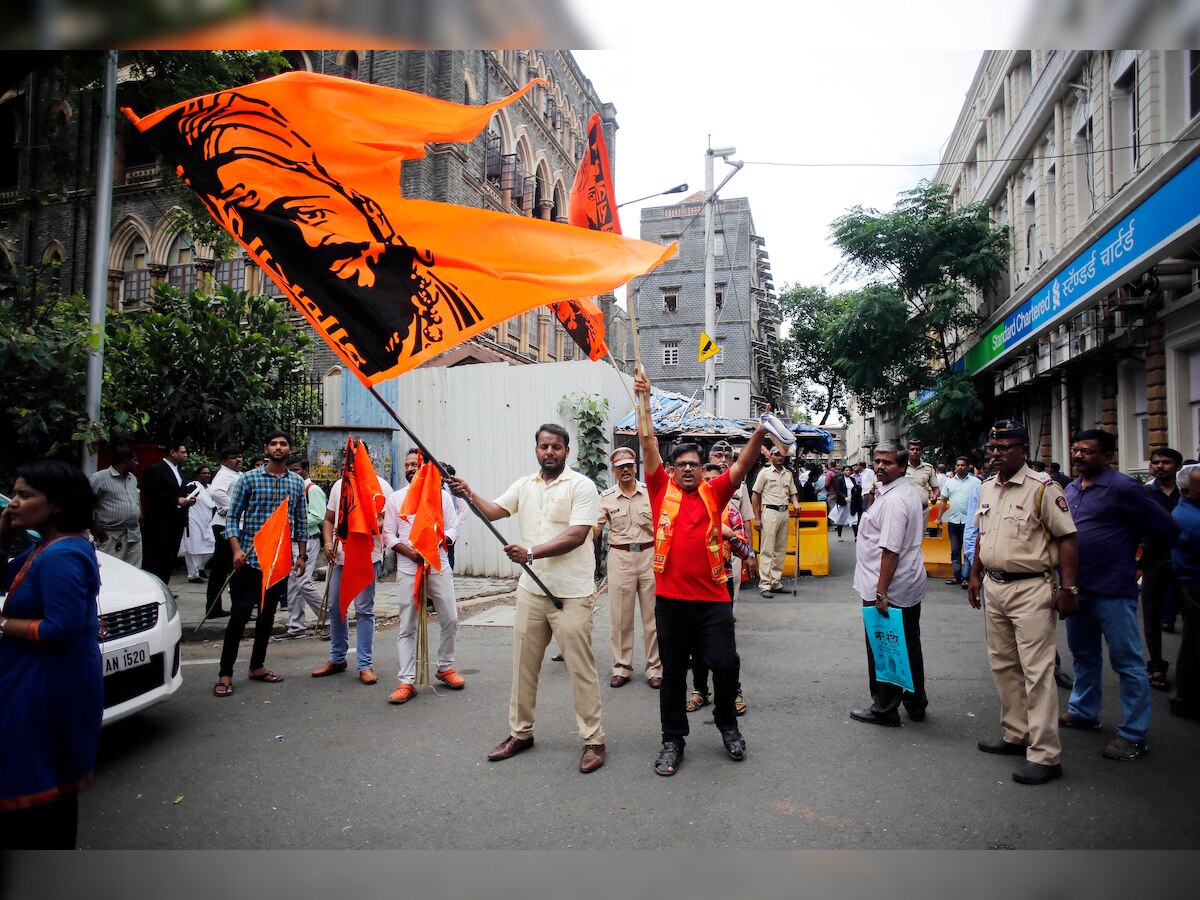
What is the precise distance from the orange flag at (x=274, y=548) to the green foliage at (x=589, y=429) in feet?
20.8

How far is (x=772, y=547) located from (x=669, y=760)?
23.4ft

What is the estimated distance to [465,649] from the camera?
7.66m

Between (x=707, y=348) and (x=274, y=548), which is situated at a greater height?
(x=707, y=348)

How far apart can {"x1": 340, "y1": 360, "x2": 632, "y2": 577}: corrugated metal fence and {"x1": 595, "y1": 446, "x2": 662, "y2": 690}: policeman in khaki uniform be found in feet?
18.4

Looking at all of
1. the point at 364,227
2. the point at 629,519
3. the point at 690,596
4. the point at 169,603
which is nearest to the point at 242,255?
the point at 169,603

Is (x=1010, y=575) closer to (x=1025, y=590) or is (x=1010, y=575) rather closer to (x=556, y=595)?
(x=1025, y=590)

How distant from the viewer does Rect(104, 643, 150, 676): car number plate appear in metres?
4.50

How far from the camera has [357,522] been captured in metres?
6.45

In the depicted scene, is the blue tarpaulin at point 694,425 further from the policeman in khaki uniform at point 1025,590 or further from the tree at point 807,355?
the tree at point 807,355

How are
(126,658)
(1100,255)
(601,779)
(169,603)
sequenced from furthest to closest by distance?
(1100,255) → (169,603) → (126,658) → (601,779)

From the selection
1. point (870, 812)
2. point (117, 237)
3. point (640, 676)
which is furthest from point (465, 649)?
point (117, 237)

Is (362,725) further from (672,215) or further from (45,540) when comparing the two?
(672,215)

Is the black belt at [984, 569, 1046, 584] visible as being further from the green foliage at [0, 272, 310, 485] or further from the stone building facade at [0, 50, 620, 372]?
the stone building facade at [0, 50, 620, 372]
